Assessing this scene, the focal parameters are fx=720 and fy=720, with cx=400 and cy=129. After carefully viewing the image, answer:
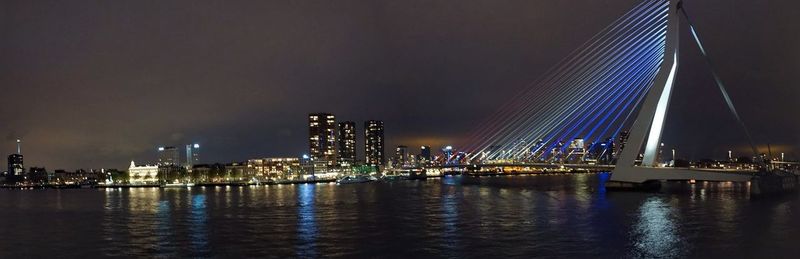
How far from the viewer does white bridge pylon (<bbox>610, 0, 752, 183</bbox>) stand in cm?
3997

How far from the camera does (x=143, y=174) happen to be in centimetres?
13125

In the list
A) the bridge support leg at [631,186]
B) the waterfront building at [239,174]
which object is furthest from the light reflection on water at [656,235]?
the waterfront building at [239,174]

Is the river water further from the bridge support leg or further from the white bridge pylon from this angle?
the bridge support leg

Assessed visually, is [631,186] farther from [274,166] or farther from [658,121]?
[274,166]

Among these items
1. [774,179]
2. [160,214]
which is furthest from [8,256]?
[774,179]

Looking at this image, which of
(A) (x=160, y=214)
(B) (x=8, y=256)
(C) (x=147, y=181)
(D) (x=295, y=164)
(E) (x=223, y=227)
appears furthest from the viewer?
(D) (x=295, y=164)

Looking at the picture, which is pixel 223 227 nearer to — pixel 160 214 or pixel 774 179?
pixel 160 214

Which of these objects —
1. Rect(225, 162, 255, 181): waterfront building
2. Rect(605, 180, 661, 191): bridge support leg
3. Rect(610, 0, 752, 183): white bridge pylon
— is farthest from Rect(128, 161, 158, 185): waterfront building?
Rect(610, 0, 752, 183): white bridge pylon

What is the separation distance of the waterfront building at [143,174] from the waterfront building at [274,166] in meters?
19.0

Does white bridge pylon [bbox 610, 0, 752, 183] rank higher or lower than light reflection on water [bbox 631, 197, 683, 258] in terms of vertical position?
higher

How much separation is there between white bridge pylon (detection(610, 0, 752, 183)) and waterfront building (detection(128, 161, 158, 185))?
97.8m

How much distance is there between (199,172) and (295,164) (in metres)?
27.7

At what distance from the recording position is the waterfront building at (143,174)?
127 metres

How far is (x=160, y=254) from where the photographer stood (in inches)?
777
